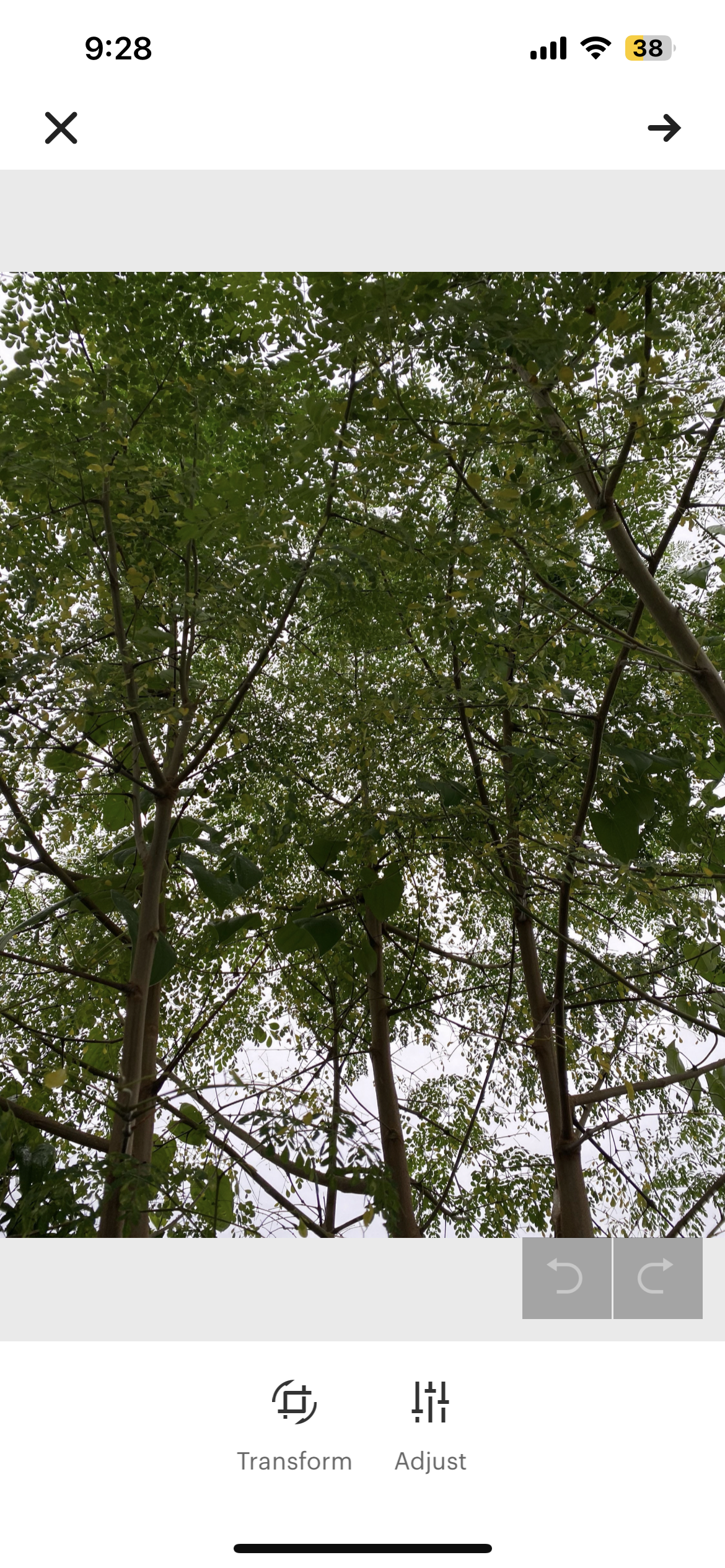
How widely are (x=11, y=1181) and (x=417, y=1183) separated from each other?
1915 millimetres

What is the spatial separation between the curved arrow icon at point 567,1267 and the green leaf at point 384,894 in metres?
1.69

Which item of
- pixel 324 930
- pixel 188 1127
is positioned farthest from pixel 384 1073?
pixel 324 930

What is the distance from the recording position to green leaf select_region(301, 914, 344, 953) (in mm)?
2484

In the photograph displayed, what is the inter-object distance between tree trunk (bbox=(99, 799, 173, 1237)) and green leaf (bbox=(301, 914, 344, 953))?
536 millimetres

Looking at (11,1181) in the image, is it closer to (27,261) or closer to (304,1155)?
(304,1155)

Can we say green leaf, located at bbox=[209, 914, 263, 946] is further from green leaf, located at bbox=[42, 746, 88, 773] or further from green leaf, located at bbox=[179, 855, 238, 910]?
green leaf, located at bbox=[42, 746, 88, 773]

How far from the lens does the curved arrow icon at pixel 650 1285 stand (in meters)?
1.04

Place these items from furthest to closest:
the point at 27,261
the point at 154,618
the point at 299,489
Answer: the point at 154,618, the point at 299,489, the point at 27,261
